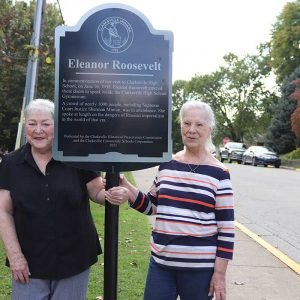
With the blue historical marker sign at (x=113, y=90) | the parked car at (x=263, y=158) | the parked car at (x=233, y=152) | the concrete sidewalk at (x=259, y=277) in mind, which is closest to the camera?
the blue historical marker sign at (x=113, y=90)

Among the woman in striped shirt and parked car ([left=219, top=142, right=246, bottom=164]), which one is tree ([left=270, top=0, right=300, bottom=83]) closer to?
parked car ([left=219, top=142, right=246, bottom=164])

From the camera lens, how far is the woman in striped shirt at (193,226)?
2.98 m

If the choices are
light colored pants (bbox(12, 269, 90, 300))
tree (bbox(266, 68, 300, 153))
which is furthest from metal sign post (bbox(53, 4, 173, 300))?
tree (bbox(266, 68, 300, 153))

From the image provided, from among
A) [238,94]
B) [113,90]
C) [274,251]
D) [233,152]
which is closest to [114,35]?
[113,90]

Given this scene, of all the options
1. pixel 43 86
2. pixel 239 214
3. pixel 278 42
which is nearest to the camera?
pixel 239 214

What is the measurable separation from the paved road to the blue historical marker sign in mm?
4535

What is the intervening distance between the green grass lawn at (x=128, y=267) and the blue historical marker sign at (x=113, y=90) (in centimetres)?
237

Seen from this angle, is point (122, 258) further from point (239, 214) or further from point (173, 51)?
point (239, 214)

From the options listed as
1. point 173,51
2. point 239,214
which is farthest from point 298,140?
point 173,51

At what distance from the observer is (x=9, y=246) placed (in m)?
2.96

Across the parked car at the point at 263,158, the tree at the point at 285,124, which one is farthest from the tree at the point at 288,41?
the parked car at the point at 263,158

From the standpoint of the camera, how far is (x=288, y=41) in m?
47.7

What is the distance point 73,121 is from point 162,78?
1.87 feet

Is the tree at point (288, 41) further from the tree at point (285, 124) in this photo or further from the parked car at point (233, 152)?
the parked car at point (233, 152)
